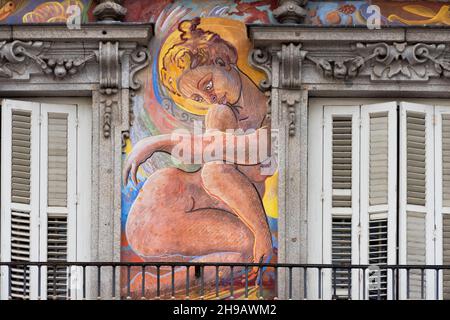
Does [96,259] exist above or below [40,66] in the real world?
below

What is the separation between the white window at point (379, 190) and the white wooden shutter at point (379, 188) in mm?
13

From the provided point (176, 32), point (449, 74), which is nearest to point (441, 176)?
point (449, 74)

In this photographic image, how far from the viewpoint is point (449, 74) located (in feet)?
128

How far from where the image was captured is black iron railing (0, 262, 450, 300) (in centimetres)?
3841

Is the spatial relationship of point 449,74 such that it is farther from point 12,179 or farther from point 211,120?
point 12,179

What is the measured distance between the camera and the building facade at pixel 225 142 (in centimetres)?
3878

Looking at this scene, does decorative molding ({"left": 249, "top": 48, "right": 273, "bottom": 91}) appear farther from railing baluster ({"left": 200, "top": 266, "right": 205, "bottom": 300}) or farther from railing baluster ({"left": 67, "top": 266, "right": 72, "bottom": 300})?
railing baluster ({"left": 67, "top": 266, "right": 72, "bottom": 300})

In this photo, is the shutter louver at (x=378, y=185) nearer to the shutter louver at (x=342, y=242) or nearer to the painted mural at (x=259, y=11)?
the shutter louver at (x=342, y=242)

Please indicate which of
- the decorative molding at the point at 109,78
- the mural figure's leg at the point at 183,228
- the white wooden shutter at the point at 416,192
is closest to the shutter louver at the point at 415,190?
the white wooden shutter at the point at 416,192

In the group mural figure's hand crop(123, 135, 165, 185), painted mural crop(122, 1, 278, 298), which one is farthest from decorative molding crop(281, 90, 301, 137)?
mural figure's hand crop(123, 135, 165, 185)

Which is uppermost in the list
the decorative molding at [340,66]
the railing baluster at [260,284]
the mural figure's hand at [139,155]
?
the decorative molding at [340,66]

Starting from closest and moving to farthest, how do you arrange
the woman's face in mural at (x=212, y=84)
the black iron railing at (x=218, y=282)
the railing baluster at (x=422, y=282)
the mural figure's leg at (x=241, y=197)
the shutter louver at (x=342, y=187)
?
the railing baluster at (x=422, y=282) → the black iron railing at (x=218, y=282) → the mural figure's leg at (x=241, y=197) → the shutter louver at (x=342, y=187) → the woman's face in mural at (x=212, y=84)

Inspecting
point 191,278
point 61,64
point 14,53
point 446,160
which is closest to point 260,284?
point 191,278
